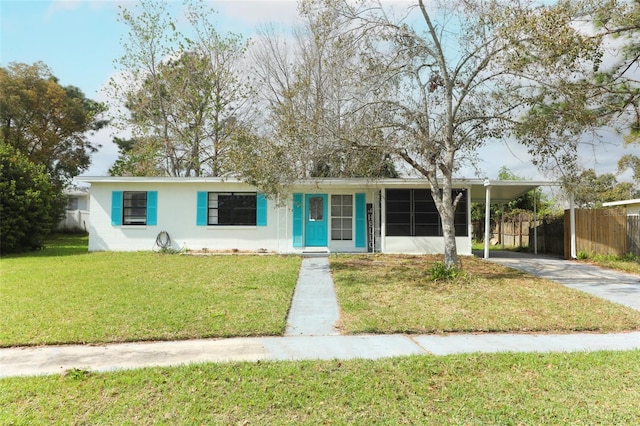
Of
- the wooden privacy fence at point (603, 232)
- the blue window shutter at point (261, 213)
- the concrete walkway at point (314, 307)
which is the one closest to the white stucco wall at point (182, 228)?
the blue window shutter at point (261, 213)

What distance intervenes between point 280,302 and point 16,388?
388cm

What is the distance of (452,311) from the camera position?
6.42 m

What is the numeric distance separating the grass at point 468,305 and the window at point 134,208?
8.04 metres

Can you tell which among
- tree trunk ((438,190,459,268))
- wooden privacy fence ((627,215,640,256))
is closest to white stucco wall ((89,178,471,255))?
tree trunk ((438,190,459,268))

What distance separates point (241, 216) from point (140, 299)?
24.9 ft

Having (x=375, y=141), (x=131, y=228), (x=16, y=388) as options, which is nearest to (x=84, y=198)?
(x=131, y=228)

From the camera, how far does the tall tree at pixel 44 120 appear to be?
23.7m

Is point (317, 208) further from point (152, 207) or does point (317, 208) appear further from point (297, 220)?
point (152, 207)

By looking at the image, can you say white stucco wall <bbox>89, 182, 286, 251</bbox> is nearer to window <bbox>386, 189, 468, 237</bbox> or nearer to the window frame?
the window frame

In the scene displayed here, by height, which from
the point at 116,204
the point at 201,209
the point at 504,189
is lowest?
the point at 201,209

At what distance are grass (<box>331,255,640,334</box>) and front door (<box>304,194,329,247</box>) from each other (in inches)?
173

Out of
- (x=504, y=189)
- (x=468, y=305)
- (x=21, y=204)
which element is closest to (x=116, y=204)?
(x=21, y=204)

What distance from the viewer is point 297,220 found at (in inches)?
563

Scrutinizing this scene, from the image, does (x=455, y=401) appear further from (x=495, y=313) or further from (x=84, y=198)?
(x=84, y=198)
